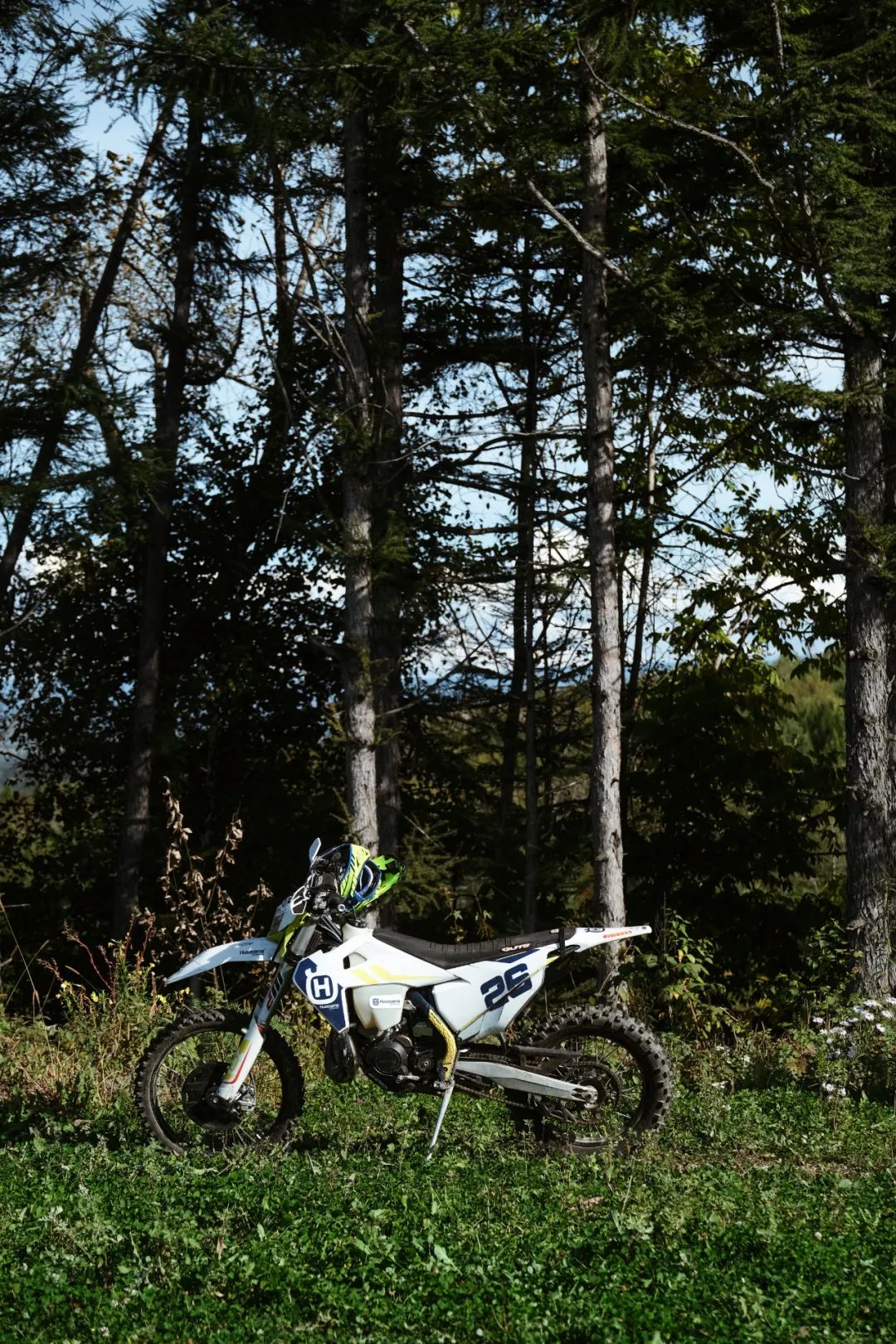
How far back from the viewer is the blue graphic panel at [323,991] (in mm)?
6293

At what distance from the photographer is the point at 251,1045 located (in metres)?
6.48

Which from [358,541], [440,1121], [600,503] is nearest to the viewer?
[440,1121]

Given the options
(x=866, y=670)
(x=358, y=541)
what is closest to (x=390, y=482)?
(x=358, y=541)

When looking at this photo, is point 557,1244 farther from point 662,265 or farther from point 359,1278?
point 662,265

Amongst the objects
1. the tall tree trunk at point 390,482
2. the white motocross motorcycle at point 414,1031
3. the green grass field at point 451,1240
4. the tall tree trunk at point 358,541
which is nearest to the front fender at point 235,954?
the white motocross motorcycle at point 414,1031

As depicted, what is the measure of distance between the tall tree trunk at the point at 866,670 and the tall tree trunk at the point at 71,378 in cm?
680

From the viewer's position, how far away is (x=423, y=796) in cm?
1703

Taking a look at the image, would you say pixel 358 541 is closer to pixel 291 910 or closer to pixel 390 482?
pixel 390 482

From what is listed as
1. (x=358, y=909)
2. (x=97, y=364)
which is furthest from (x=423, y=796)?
(x=358, y=909)

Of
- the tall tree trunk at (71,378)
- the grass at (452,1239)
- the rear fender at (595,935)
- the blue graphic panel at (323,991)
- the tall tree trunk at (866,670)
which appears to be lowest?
the grass at (452,1239)

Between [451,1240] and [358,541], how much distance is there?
27.3 ft

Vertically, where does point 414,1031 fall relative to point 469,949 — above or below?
below

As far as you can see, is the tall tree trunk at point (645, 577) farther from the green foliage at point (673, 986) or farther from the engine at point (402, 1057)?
the engine at point (402, 1057)

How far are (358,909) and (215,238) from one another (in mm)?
12811
